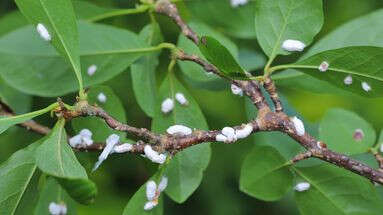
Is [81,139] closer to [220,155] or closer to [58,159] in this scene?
[58,159]

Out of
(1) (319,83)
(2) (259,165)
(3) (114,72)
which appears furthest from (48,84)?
(1) (319,83)

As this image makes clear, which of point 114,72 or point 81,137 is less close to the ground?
point 114,72

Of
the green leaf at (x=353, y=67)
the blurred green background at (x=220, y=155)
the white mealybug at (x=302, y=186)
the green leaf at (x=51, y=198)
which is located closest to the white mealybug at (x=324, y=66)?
the green leaf at (x=353, y=67)

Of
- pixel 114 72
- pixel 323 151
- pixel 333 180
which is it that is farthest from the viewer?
pixel 114 72

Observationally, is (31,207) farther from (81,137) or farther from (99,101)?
(99,101)

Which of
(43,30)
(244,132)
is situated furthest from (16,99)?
(244,132)

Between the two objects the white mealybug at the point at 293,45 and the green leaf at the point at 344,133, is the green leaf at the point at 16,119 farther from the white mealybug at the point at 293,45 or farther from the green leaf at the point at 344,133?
the green leaf at the point at 344,133
